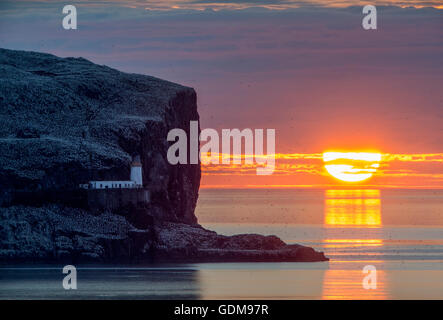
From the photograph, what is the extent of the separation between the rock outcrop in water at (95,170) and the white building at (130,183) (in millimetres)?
852

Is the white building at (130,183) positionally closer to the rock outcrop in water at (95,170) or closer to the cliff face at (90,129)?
the rock outcrop in water at (95,170)

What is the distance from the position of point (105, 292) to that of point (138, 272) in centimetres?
1405

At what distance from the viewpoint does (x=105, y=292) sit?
130500 millimetres

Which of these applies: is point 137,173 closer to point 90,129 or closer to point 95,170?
point 95,170

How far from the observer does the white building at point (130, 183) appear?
161m

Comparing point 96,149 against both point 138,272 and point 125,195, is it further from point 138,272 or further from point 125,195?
point 138,272

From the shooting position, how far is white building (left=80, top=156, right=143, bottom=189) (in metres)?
161

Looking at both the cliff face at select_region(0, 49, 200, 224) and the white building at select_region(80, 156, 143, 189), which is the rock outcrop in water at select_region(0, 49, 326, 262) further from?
the white building at select_region(80, 156, 143, 189)

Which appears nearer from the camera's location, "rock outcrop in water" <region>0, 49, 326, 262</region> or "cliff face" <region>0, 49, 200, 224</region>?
"rock outcrop in water" <region>0, 49, 326, 262</region>

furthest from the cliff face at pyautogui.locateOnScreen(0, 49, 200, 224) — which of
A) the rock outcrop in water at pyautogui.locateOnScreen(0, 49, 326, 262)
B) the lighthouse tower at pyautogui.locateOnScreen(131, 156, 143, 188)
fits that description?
the lighthouse tower at pyautogui.locateOnScreen(131, 156, 143, 188)

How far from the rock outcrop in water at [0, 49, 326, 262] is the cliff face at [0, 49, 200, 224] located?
12cm

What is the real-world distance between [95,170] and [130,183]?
162 inches
